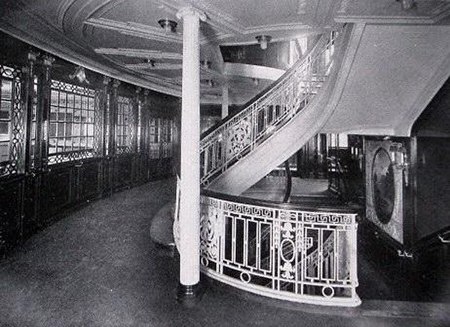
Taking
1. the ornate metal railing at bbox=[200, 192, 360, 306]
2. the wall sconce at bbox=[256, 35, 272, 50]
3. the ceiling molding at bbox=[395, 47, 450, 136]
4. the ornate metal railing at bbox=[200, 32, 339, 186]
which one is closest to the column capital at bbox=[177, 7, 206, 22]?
the wall sconce at bbox=[256, 35, 272, 50]

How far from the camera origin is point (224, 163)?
4859 millimetres

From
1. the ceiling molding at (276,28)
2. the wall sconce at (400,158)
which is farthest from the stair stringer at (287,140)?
the wall sconce at (400,158)

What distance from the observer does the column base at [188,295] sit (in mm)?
2828

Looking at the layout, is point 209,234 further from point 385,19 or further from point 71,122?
point 71,122

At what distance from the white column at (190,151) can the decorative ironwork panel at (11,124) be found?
2.84 meters

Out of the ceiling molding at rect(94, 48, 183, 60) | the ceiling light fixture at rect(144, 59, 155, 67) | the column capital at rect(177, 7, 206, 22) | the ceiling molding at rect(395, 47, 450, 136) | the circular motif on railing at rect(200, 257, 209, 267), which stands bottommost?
the circular motif on railing at rect(200, 257, 209, 267)

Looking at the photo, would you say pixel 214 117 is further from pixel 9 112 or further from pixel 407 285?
pixel 407 285

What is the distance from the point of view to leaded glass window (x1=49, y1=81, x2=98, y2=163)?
545 cm

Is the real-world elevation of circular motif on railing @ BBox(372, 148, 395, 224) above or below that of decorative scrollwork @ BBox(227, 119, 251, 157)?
below

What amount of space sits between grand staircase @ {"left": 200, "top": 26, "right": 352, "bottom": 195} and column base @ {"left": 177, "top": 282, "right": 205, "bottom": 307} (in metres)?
1.82

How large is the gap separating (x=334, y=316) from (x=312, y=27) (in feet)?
10.7

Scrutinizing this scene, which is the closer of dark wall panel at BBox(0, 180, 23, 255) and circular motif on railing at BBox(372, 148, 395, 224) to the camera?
dark wall panel at BBox(0, 180, 23, 255)

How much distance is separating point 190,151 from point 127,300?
1.60 m

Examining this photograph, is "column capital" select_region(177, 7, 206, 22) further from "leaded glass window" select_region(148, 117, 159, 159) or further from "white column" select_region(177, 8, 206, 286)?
"leaded glass window" select_region(148, 117, 159, 159)
